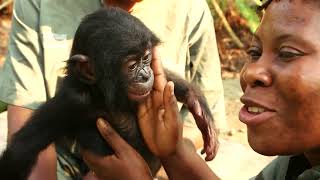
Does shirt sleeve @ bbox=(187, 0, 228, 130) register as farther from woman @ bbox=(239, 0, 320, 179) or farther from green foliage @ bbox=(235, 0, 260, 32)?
green foliage @ bbox=(235, 0, 260, 32)

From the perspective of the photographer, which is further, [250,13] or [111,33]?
[250,13]

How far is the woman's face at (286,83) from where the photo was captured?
1.10 metres

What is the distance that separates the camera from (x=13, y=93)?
7.80 feet

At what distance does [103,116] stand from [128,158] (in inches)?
8.2

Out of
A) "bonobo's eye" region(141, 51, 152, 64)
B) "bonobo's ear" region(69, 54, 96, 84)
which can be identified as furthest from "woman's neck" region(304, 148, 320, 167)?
"bonobo's ear" region(69, 54, 96, 84)

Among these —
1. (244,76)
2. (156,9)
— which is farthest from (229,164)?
(244,76)

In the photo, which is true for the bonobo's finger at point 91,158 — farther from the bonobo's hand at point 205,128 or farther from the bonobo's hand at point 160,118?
the bonobo's hand at point 205,128

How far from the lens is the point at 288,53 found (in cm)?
111

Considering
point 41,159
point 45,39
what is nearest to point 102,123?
point 41,159

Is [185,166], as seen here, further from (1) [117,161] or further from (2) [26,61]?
(2) [26,61]

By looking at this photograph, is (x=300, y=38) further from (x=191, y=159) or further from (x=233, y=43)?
(x=233, y=43)

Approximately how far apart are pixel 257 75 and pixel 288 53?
8 centimetres

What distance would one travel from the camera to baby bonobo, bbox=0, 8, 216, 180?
217 centimetres

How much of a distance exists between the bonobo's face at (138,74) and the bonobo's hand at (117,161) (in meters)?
0.16
